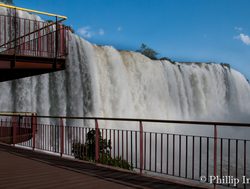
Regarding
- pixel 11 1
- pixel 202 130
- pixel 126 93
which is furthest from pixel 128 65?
pixel 11 1

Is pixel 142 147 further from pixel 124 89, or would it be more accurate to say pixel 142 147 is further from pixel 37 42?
pixel 124 89

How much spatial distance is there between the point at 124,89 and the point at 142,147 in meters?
22.1

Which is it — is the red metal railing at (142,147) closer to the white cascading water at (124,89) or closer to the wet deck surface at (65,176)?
the wet deck surface at (65,176)

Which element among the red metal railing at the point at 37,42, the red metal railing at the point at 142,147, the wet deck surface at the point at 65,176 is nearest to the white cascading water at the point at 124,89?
the red metal railing at the point at 142,147

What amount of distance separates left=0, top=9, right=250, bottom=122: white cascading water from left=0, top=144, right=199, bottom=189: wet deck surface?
15.0 meters

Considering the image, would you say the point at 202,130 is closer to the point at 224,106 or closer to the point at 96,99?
the point at 224,106

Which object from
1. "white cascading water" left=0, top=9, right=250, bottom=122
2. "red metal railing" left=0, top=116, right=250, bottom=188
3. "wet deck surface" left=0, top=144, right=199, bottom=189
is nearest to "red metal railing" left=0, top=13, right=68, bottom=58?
"red metal railing" left=0, top=116, right=250, bottom=188

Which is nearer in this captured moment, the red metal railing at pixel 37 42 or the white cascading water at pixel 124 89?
the red metal railing at pixel 37 42

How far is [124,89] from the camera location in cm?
2944

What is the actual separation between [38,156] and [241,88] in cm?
3810

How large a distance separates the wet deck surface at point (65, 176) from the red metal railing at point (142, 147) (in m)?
0.51

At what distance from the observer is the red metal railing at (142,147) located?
6609 millimetres

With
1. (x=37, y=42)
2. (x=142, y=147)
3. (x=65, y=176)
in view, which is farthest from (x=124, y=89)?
(x=65, y=176)

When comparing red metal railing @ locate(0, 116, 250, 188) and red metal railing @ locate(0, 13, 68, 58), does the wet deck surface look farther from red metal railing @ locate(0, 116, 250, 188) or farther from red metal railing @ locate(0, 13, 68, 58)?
red metal railing @ locate(0, 13, 68, 58)
